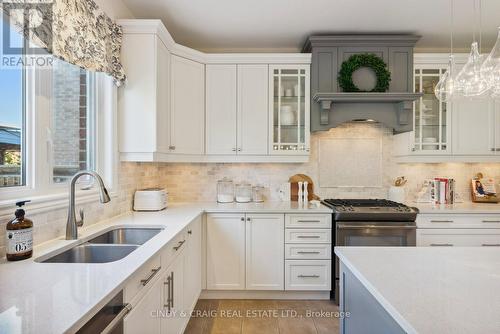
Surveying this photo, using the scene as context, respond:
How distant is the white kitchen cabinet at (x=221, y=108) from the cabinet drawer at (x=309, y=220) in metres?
0.92

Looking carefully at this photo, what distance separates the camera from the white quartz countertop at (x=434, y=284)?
81cm

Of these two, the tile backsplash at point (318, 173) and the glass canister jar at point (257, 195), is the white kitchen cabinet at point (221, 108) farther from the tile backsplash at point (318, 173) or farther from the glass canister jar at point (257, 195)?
the glass canister jar at point (257, 195)

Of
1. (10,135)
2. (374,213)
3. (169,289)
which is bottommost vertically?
(169,289)

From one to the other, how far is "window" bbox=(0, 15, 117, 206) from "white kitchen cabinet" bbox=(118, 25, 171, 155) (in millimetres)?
104

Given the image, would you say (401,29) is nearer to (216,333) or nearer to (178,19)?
(178,19)

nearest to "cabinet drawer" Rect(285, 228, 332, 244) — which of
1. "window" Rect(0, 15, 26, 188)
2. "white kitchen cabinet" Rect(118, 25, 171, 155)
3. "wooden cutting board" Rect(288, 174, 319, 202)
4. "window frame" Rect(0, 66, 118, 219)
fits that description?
"wooden cutting board" Rect(288, 174, 319, 202)

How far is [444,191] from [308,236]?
1.68 metres

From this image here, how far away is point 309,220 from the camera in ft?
9.18

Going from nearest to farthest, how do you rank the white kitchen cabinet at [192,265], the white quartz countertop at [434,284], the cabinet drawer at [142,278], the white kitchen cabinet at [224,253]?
the white quartz countertop at [434,284], the cabinet drawer at [142,278], the white kitchen cabinet at [192,265], the white kitchen cabinet at [224,253]

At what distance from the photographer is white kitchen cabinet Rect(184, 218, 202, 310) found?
87.9 inches

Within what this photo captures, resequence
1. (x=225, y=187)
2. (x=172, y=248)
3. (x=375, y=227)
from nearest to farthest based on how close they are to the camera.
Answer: (x=172, y=248), (x=375, y=227), (x=225, y=187)

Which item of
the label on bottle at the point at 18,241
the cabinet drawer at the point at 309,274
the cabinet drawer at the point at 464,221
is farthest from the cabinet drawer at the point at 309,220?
the label on bottle at the point at 18,241

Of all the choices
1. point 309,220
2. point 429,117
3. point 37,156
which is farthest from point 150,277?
point 429,117

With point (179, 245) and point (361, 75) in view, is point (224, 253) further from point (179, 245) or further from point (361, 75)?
point (361, 75)
